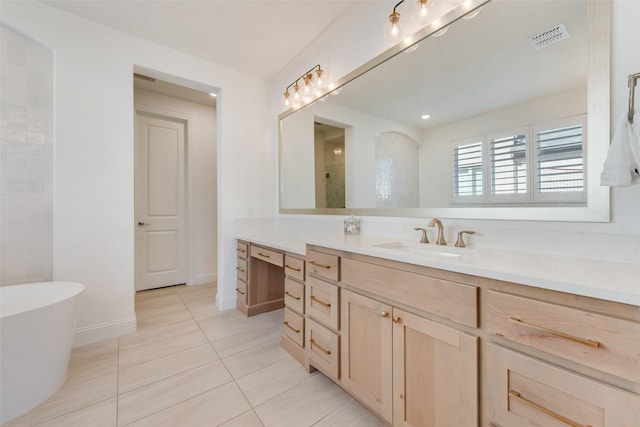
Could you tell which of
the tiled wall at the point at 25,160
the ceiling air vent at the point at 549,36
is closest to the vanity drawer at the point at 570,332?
the ceiling air vent at the point at 549,36

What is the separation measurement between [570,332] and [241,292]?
2607 mm

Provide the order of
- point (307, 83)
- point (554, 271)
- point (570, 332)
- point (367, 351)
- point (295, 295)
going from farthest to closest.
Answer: point (307, 83), point (295, 295), point (367, 351), point (554, 271), point (570, 332)

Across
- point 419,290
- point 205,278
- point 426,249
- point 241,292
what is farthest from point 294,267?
point 205,278

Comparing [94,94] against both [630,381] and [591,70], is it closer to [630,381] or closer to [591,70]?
[591,70]

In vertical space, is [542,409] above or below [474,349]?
below

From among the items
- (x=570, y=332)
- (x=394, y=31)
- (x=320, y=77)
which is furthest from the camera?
(x=320, y=77)

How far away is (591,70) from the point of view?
106cm

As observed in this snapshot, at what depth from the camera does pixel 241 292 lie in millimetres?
2762

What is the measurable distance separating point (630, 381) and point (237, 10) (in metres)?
2.85

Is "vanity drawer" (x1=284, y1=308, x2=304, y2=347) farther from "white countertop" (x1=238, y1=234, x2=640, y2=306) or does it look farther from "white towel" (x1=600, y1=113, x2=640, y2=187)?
"white towel" (x1=600, y1=113, x2=640, y2=187)

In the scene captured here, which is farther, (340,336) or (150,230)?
(150,230)

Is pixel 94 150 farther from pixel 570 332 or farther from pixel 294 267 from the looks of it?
pixel 570 332

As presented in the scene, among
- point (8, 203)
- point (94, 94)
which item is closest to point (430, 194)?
point (94, 94)

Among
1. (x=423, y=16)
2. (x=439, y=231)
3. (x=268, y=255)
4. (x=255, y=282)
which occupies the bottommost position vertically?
(x=255, y=282)
